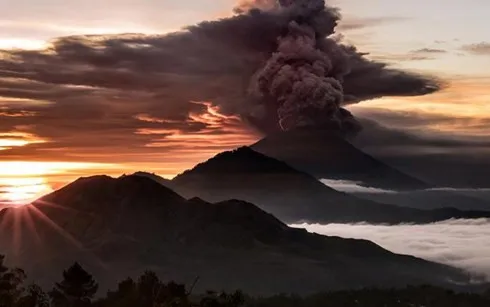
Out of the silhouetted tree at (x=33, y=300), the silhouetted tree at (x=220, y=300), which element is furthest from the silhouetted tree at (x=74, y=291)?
the silhouetted tree at (x=220, y=300)

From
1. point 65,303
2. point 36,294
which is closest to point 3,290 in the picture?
point 36,294

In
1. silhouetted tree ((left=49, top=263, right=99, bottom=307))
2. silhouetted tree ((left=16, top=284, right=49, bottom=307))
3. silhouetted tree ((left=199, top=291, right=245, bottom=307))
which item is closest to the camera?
silhouetted tree ((left=199, top=291, right=245, bottom=307))

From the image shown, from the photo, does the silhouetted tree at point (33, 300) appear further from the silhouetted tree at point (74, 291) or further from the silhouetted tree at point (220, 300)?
the silhouetted tree at point (74, 291)

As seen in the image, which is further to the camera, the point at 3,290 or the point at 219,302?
the point at 3,290

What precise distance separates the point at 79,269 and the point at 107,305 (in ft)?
42.6

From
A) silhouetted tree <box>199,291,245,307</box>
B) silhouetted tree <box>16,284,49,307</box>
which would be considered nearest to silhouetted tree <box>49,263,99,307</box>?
silhouetted tree <box>16,284,49,307</box>

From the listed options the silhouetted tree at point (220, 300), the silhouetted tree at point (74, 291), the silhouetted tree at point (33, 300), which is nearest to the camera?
the silhouetted tree at point (220, 300)

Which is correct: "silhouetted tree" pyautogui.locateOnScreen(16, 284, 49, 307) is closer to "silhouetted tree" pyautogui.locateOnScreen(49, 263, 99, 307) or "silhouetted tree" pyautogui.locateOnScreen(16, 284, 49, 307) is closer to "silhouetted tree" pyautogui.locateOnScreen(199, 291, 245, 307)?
"silhouetted tree" pyautogui.locateOnScreen(199, 291, 245, 307)

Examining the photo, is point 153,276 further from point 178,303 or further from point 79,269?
point 178,303

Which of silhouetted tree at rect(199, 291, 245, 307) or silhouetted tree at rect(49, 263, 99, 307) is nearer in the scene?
silhouetted tree at rect(199, 291, 245, 307)

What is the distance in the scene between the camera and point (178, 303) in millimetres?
69875

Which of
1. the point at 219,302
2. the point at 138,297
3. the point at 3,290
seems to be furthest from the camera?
the point at 138,297

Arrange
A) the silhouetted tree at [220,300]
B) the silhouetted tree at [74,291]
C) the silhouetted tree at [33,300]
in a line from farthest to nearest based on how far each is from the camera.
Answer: the silhouetted tree at [74,291], the silhouetted tree at [33,300], the silhouetted tree at [220,300]

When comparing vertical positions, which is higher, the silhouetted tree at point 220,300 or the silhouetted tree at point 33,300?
the silhouetted tree at point 220,300
